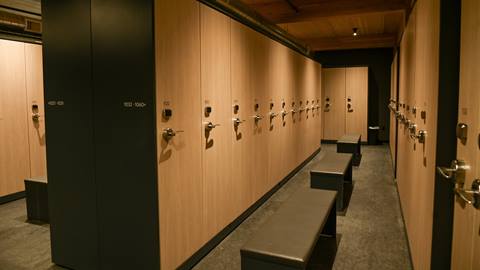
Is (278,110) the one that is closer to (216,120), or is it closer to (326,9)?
(326,9)

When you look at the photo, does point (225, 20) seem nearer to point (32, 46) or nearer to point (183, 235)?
point (183, 235)

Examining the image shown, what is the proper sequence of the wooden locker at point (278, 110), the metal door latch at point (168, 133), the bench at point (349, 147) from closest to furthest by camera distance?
the metal door latch at point (168, 133)
the wooden locker at point (278, 110)
the bench at point (349, 147)

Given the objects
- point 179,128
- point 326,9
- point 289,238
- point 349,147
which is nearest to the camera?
point 289,238

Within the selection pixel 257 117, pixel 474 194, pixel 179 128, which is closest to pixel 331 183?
pixel 257 117

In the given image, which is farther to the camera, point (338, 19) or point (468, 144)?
point (338, 19)

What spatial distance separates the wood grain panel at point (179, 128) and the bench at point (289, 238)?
69cm

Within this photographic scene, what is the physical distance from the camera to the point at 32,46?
16.9 ft

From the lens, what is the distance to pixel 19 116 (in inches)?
197

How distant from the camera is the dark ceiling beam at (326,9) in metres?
5.41

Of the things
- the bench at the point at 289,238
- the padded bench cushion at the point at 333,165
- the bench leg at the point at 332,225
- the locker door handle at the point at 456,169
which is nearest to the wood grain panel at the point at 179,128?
the bench at the point at 289,238

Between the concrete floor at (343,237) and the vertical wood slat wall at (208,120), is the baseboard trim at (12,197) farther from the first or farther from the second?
the vertical wood slat wall at (208,120)

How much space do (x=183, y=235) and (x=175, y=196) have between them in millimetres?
354

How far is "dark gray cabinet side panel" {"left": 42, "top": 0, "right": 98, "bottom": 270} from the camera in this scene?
2703 millimetres

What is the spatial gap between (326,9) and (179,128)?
4091 millimetres
